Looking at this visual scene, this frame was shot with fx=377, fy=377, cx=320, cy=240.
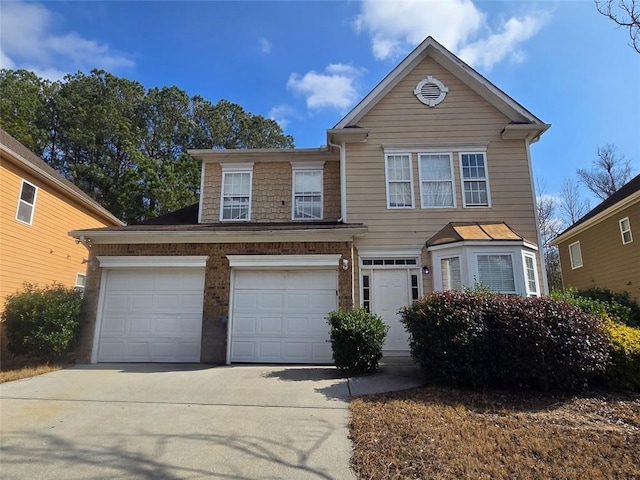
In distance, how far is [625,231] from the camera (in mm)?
13078

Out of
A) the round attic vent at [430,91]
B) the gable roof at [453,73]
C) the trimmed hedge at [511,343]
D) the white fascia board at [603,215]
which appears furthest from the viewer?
the white fascia board at [603,215]

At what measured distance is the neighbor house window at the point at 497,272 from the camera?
355 inches

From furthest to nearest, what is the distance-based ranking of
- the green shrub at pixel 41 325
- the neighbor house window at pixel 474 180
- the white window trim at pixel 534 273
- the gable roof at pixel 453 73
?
the gable roof at pixel 453 73 → the neighbor house window at pixel 474 180 → the white window trim at pixel 534 273 → the green shrub at pixel 41 325

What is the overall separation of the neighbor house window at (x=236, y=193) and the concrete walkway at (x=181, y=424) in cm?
553

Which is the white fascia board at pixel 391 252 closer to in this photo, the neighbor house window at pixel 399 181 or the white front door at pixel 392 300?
the white front door at pixel 392 300

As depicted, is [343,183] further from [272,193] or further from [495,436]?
[495,436]

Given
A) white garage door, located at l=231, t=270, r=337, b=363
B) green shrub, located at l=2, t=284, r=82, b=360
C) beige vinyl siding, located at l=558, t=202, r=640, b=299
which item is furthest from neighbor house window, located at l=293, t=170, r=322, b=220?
beige vinyl siding, located at l=558, t=202, r=640, b=299

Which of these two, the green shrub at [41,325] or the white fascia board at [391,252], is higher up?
the white fascia board at [391,252]

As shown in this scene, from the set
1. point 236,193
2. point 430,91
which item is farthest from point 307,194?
point 430,91

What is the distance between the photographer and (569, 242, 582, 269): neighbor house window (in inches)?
647

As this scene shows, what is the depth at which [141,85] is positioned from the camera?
2511 centimetres

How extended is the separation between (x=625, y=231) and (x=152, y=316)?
1538 cm

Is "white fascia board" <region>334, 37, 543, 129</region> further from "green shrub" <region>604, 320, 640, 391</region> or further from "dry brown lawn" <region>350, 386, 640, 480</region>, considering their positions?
"dry brown lawn" <region>350, 386, 640, 480</region>

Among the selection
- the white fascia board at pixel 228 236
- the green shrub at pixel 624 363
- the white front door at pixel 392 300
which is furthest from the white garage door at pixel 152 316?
the green shrub at pixel 624 363
